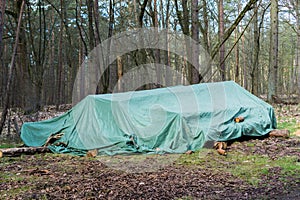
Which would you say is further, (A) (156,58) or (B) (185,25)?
(A) (156,58)

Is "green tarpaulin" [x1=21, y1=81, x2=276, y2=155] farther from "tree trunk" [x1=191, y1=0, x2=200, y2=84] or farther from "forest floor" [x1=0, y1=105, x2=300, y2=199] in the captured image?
"tree trunk" [x1=191, y1=0, x2=200, y2=84]

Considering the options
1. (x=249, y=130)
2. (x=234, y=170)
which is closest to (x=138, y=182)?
(x=234, y=170)

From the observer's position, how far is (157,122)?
736 centimetres

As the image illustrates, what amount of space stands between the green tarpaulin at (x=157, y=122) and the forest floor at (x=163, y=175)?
1.68ft

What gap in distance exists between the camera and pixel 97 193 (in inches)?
157

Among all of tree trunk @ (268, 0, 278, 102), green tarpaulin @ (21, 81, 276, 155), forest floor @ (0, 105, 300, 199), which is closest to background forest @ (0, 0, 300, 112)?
tree trunk @ (268, 0, 278, 102)

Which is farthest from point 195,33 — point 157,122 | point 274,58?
point 274,58

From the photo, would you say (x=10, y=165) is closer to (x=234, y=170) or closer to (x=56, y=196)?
(x=56, y=196)

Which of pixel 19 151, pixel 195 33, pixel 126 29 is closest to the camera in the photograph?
pixel 19 151

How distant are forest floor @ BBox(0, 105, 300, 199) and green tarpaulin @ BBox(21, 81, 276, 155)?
51 cm

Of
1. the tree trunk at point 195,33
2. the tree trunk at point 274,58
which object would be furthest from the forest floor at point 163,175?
the tree trunk at point 274,58

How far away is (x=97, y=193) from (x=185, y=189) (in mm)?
1171

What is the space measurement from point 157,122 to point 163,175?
2.55 metres

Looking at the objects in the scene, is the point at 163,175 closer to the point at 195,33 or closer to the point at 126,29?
the point at 195,33
